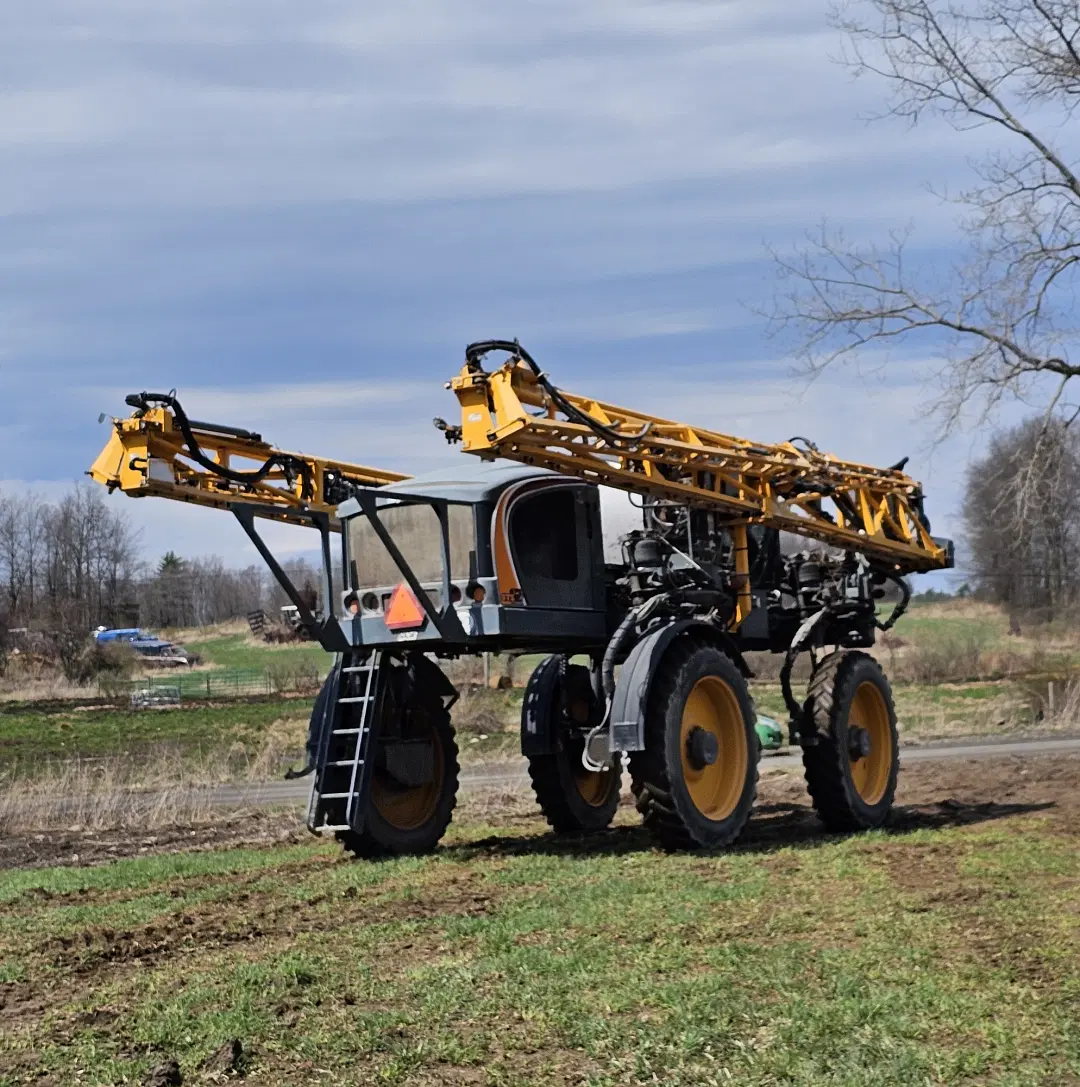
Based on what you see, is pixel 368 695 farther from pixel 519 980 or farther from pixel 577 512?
pixel 519 980

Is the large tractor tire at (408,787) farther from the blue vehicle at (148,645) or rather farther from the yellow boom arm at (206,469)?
the blue vehicle at (148,645)

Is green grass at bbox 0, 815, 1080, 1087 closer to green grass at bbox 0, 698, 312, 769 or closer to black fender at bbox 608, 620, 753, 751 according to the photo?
black fender at bbox 608, 620, 753, 751

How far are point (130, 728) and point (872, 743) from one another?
86.3 ft

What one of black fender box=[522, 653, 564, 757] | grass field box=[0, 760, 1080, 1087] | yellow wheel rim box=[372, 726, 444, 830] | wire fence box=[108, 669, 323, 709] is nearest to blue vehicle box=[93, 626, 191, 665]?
wire fence box=[108, 669, 323, 709]

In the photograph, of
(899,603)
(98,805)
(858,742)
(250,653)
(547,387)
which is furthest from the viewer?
(250,653)

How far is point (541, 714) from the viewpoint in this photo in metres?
14.0

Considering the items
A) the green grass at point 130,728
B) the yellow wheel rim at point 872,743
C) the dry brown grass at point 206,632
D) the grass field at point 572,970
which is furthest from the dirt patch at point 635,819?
the dry brown grass at point 206,632

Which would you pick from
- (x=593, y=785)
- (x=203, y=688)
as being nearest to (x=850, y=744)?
(x=593, y=785)

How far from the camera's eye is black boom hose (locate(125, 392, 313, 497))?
40.8 feet

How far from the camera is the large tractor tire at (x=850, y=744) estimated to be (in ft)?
44.7

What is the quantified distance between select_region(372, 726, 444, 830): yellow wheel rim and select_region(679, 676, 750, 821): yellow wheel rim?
236 centimetres

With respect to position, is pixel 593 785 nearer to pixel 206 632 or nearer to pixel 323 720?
pixel 323 720

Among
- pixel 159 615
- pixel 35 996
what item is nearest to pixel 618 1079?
pixel 35 996

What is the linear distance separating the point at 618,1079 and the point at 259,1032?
167 centimetres
